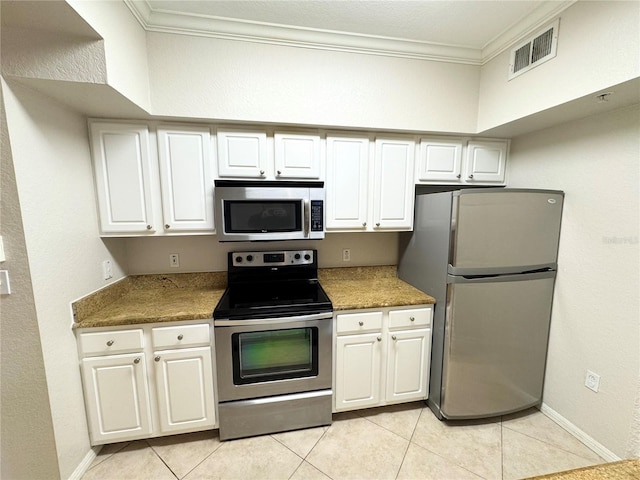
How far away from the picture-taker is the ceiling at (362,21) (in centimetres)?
150

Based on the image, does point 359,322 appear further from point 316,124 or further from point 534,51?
point 534,51

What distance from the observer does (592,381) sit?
1689mm

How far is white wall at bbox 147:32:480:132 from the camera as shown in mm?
1633

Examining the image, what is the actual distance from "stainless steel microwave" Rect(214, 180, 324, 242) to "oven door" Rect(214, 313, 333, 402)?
59 centimetres

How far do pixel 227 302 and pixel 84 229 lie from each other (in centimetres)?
96

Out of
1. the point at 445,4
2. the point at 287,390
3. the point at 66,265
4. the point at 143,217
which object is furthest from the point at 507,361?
the point at 66,265

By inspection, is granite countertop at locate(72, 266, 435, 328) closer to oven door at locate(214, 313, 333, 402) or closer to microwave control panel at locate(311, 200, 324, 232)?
oven door at locate(214, 313, 333, 402)

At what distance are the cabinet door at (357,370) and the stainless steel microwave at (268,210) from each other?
80cm

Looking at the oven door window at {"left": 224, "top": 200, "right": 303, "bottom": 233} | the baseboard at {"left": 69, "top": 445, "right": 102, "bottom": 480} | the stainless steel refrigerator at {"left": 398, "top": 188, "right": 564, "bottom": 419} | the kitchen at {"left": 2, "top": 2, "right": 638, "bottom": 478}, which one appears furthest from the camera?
the oven door window at {"left": 224, "top": 200, "right": 303, "bottom": 233}

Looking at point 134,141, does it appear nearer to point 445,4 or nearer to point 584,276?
point 445,4

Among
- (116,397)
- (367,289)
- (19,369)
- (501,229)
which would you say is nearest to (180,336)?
(116,397)

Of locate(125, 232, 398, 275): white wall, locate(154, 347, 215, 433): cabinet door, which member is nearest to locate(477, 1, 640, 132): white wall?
locate(125, 232, 398, 275): white wall

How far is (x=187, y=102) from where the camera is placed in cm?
165

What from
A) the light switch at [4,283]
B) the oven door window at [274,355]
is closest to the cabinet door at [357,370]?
the oven door window at [274,355]
